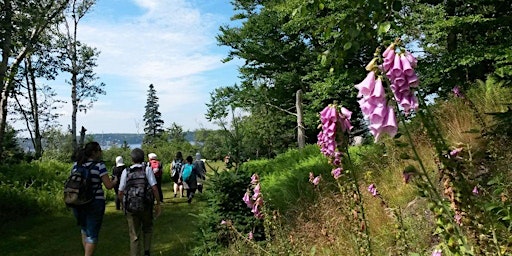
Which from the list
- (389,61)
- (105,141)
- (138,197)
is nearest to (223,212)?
(138,197)

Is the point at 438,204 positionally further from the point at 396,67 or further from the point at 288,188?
the point at 288,188

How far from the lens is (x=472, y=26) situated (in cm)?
1309

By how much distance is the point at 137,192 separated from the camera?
20.4ft

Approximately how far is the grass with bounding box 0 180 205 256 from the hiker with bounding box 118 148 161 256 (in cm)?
87

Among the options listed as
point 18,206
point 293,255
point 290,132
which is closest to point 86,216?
point 293,255

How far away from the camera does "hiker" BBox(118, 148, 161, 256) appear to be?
6219 millimetres

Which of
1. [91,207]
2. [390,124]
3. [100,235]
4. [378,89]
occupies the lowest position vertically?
[100,235]

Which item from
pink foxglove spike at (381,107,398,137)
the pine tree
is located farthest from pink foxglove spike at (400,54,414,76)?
the pine tree

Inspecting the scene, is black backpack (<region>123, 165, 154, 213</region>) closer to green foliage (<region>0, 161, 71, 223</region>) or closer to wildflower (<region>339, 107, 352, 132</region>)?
wildflower (<region>339, 107, 352, 132</region>)

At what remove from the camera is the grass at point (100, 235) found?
333 inches

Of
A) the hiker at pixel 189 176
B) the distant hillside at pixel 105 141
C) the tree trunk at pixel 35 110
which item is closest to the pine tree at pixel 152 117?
the distant hillside at pixel 105 141

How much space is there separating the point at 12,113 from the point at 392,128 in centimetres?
3540

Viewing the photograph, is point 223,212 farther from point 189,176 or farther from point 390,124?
point 189,176

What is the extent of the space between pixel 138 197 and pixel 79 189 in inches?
31.9
